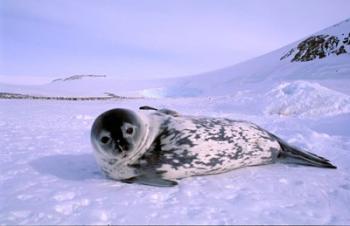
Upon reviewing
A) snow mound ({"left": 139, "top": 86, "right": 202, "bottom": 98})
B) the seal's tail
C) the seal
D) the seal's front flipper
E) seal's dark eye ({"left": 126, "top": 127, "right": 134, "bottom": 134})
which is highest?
snow mound ({"left": 139, "top": 86, "right": 202, "bottom": 98})

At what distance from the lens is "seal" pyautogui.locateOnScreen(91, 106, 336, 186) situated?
282cm

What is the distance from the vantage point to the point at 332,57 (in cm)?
1673

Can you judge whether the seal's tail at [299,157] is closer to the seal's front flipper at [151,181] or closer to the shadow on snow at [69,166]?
the seal's front flipper at [151,181]

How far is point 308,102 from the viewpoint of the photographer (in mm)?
7719

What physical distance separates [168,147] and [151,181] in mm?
333

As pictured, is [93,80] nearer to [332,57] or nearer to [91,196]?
[332,57]

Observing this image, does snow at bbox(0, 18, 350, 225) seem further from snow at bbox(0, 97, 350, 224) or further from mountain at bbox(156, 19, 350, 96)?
mountain at bbox(156, 19, 350, 96)

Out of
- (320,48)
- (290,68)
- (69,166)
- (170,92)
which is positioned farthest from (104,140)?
(320,48)

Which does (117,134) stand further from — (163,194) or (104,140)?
(163,194)

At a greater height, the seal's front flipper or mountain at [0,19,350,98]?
mountain at [0,19,350,98]

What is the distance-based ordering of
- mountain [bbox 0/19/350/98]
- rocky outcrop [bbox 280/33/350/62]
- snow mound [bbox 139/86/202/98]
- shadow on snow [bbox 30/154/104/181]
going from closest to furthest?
1. shadow on snow [bbox 30/154/104/181]
2. mountain [bbox 0/19/350/98]
3. rocky outcrop [bbox 280/33/350/62]
4. snow mound [bbox 139/86/202/98]

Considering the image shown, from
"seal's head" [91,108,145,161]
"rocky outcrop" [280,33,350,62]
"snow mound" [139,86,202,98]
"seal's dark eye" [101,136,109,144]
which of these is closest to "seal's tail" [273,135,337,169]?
"seal's head" [91,108,145,161]

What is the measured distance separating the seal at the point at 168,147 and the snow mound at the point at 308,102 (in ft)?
13.5

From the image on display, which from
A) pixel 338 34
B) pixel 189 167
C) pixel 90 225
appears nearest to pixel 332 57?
pixel 338 34
